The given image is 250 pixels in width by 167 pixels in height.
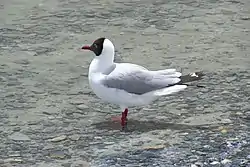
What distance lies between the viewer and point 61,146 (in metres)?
6.73

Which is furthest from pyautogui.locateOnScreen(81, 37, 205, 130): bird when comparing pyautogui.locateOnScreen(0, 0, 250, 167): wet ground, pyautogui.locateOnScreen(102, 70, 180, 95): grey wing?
pyautogui.locateOnScreen(0, 0, 250, 167): wet ground

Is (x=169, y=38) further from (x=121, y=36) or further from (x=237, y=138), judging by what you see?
(x=237, y=138)

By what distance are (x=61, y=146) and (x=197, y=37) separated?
4.44 m

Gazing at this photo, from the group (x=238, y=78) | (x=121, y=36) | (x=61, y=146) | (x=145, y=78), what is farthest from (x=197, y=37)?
(x=61, y=146)

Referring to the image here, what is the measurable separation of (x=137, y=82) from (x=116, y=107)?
966 millimetres

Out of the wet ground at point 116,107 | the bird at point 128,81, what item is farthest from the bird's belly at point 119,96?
the wet ground at point 116,107

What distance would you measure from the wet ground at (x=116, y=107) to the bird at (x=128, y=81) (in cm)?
34

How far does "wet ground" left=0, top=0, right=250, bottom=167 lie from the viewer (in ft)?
21.5

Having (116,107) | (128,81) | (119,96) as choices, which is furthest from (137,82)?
(116,107)

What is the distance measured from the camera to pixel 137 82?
23.0 feet

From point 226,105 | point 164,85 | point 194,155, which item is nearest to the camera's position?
point 194,155

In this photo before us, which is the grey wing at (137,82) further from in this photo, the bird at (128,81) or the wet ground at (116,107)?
the wet ground at (116,107)

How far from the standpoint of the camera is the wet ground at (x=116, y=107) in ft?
21.5

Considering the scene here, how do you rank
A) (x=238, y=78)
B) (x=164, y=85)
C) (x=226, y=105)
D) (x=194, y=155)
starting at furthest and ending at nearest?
1. (x=238, y=78)
2. (x=226, y=105)
3. (x=164, y=85)
4. (x=194, y=155)
